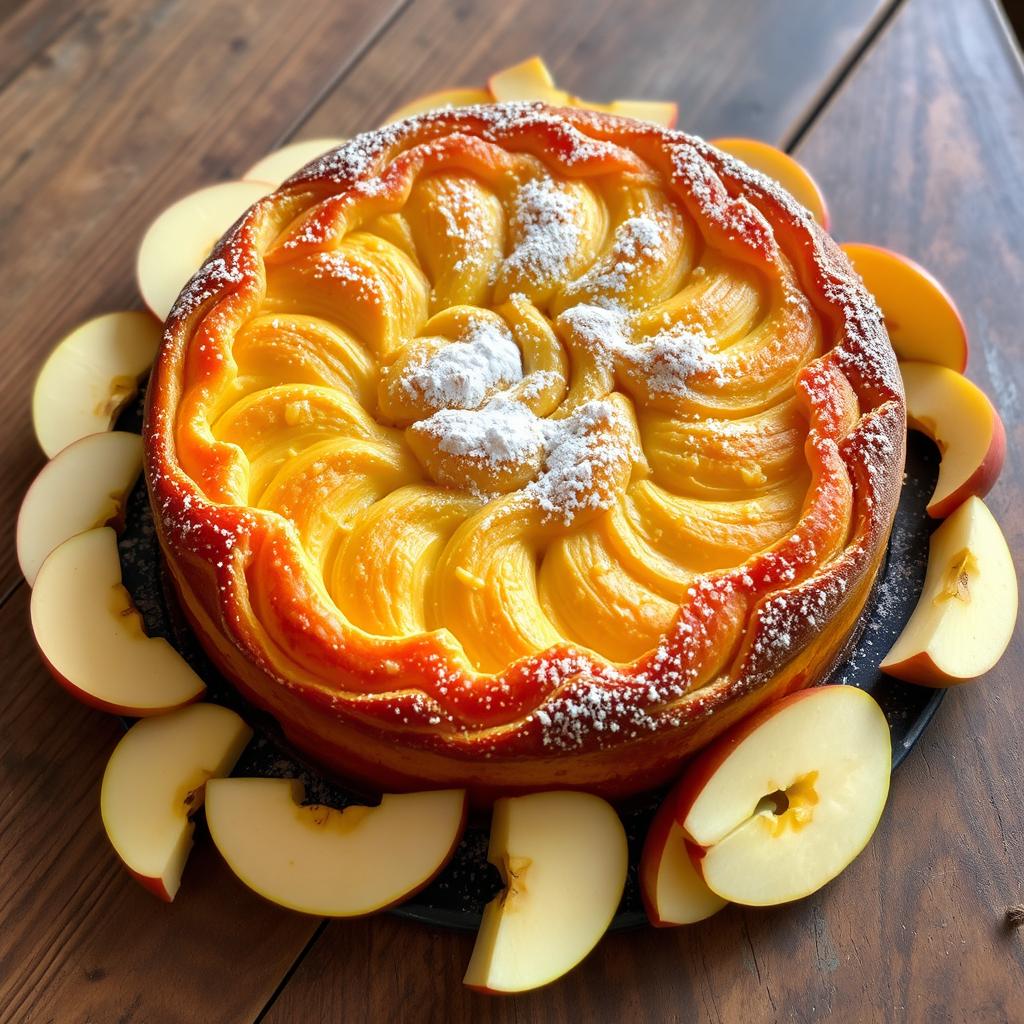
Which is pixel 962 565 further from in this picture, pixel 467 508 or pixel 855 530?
pixel 467 508

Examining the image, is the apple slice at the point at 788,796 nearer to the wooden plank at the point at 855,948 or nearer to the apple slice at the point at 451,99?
the wooden plank at the point at 855,948

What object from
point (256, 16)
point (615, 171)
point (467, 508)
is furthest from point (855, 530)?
point (256, 16)

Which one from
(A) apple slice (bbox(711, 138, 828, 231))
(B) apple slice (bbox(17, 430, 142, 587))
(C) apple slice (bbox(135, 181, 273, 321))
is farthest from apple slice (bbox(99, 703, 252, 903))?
(A) apple slice (bbox(711, 138, 828, 231))

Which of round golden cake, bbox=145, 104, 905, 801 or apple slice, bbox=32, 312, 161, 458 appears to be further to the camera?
apple slice, bbox=32, 312, 161, 458

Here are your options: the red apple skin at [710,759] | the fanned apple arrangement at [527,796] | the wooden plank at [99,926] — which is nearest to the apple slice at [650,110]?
the fanned apple arrangement at [527,796]

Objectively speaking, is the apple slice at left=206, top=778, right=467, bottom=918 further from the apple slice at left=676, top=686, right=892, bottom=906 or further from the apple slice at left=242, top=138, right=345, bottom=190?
the apple slice at left=242, top=138, right=345, bottom=190

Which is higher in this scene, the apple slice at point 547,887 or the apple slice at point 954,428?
the apple slice at point 954,428
